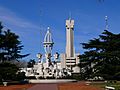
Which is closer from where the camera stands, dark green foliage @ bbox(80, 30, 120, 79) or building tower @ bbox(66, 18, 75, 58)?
dark green foliage @ bbox(80, 30, 120, 79)

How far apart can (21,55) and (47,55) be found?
13541 mm

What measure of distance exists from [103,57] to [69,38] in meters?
88.4

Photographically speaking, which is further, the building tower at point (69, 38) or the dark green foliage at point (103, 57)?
the building tower at point (69, 38)

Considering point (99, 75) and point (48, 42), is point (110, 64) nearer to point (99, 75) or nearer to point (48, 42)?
point (99, 75)

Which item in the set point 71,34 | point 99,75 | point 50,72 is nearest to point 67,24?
point 71,34

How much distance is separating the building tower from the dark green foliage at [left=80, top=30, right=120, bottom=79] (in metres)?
80.0

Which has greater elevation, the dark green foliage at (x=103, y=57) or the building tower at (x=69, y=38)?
the building tower at (x=69, y=38)

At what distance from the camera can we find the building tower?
141212 millimetres

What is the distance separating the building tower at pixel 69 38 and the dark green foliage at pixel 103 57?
79967mm

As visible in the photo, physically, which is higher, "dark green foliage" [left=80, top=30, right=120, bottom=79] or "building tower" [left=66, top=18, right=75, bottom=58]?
"building tower" [left=66, top=18, right=75, bottom=58]

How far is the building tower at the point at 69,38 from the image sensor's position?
463 ft

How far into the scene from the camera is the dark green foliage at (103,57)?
51.9 m

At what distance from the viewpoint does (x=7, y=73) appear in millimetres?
51875

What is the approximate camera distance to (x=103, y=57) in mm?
54125
